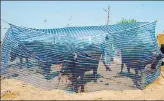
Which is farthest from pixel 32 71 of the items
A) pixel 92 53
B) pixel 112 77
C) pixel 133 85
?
pixel 133 85

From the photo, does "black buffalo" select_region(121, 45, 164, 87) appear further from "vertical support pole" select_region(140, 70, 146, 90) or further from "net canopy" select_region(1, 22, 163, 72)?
"vertical support pole" select_region(140, 70, 146, 90)

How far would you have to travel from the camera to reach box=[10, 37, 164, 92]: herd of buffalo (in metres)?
9.55

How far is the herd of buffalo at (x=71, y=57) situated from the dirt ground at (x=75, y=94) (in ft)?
1.28

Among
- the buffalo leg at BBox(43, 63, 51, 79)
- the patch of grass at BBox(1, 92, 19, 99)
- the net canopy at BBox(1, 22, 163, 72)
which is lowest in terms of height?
the patch of grass at BBox(1, 92, 19, 99)

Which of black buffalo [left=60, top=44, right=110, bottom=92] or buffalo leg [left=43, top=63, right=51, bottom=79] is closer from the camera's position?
black buffalo [left=60, top=44, right=110, bottom=92]

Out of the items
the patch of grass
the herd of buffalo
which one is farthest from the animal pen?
the patch of grass

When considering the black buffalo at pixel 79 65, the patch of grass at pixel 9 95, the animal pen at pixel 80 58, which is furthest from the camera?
the animal pen at pixel 80 58

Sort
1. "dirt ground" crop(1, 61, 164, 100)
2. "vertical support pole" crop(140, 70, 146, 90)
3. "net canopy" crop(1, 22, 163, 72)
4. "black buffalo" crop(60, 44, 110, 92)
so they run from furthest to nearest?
"vertical support pole" crop(140, 70, 146, 90) < "net canopy" crop(1, 22, 163, 72) < "black buffalo" crop(60, 44, 110, 92) < "dirt ground" crop(1, 61, 164, 100)

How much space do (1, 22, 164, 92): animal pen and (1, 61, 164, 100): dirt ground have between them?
0.04 meters

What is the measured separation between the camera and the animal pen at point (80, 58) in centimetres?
964

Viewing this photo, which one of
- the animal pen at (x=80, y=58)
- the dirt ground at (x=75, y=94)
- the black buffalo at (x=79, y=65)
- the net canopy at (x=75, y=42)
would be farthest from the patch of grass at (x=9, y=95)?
the black buffalo at (x=79, y=65)

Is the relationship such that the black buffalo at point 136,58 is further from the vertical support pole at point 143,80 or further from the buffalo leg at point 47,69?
the buffalo leg at point 47,69

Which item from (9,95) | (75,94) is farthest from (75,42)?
(9,95)

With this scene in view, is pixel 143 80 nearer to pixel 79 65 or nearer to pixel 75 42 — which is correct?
pixel 79 65
